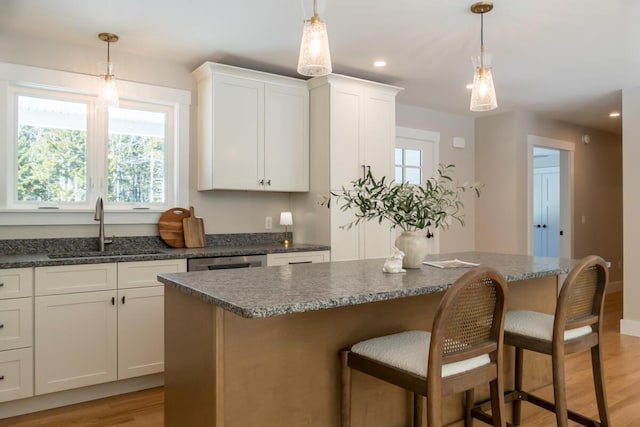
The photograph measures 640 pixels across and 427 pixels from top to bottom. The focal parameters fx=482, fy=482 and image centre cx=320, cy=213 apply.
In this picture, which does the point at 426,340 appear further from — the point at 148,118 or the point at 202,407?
the point at 148,118

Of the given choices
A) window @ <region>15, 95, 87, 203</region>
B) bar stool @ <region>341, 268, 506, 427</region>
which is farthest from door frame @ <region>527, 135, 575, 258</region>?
window @ <region>15, 95, 87, 203</region>

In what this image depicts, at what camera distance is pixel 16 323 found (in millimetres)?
2756

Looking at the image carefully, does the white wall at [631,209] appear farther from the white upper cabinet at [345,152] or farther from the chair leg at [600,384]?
the chair leg at [600,384]

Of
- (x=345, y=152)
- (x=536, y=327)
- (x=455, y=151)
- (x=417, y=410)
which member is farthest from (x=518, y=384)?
(x=455, y=151)

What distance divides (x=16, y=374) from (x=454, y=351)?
8.24ft

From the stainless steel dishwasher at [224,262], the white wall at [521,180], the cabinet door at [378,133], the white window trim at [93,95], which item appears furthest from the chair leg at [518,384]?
the white wall at [521,180]

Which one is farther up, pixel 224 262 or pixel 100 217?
pixel 100 217

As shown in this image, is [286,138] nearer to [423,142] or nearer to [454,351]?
[423,142]

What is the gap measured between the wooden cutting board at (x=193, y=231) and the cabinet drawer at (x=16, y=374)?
→ 4.30ft

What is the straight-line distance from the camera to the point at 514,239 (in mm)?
5570

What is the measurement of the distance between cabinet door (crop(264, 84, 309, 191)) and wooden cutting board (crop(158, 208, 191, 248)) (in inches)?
28.9

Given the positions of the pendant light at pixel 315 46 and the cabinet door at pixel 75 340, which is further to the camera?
the cabinet door at pixel 75 340

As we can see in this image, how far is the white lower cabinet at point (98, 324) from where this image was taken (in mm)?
2852

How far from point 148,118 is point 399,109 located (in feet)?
8.91
